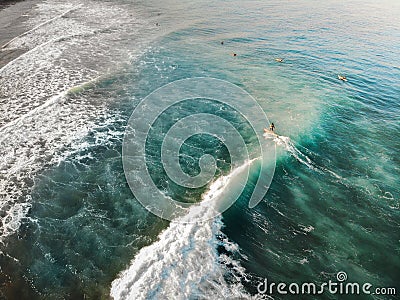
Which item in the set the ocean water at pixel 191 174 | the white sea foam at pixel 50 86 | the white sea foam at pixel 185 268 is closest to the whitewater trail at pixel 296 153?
the ocean water at pixel 191 174

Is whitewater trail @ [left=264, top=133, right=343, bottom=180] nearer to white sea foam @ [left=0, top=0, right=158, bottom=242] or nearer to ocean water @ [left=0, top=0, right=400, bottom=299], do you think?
ocean water @ [left=0, top=0, right=400, bottom=299]

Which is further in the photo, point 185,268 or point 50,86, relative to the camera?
point 50,86

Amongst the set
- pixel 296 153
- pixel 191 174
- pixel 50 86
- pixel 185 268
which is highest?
pixel 50 86

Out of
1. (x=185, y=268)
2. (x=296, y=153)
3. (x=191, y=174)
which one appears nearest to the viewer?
(x=185, y=268)

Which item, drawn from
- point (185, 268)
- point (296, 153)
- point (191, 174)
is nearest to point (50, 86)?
point (191, 174)

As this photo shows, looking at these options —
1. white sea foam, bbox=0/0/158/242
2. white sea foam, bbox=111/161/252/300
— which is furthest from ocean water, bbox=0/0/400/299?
white sea foam, bbox=0/0/158/242

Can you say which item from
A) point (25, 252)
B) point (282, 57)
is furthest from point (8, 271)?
point (282, 57)

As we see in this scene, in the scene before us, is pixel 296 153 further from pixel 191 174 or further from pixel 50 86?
pixel 50 86
